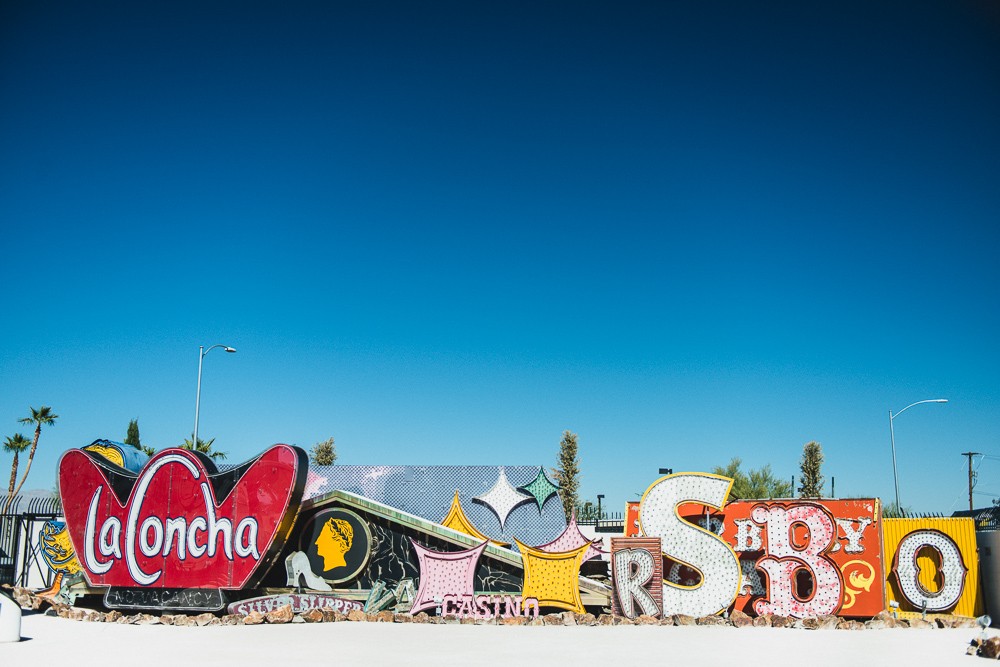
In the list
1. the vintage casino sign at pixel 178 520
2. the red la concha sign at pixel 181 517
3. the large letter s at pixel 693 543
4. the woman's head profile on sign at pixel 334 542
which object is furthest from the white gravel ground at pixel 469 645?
the woman's head profile on sign at pixel 334 542

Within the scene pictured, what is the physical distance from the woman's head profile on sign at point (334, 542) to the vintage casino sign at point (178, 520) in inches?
44.6

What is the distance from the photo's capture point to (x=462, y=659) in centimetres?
1440

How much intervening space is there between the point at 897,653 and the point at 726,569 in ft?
16.5

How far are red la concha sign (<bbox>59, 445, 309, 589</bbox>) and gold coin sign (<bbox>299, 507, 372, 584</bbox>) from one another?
991 mm

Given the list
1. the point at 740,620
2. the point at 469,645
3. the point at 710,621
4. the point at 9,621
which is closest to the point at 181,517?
the point at 9,621

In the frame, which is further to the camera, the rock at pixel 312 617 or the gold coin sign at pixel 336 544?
the gold coin sign at pixel 336 544

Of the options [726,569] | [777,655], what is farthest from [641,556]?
[777,655]

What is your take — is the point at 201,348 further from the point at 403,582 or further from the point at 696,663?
the point at 696,663

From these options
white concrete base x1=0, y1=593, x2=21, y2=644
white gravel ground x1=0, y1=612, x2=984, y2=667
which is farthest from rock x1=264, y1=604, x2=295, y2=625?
white concrete base x1=0, y1=593, x2=21, y2=644

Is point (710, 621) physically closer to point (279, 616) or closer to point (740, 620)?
point (740, 620)

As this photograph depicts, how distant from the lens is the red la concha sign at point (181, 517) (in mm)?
19625

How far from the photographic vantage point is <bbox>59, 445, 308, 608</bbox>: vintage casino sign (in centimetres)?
1962

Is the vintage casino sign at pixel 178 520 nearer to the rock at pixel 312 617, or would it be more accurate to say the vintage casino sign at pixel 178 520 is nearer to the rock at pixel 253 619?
the rock at pixel 253 619

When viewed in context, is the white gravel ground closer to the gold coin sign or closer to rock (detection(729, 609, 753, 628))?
rock (detection(729, 609, 753, 628))
